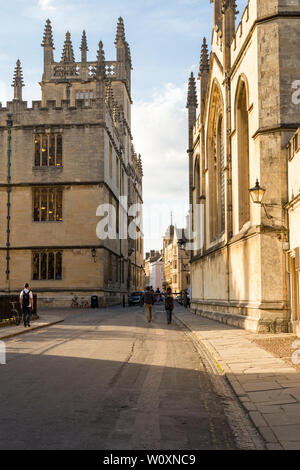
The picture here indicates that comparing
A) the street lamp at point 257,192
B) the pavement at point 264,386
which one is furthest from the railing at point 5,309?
the street lamp at point 257,192

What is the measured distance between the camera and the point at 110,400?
695cm

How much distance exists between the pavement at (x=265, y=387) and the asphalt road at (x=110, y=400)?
341 mm

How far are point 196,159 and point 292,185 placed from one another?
18921 millimetres

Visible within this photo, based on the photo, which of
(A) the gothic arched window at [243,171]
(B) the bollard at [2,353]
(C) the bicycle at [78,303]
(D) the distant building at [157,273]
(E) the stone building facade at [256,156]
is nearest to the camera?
(B) the bollard at [2,353]

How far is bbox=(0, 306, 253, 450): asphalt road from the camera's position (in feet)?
16.6

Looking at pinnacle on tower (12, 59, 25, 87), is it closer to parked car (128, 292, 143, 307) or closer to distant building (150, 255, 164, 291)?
parked car (128, 292, 143, 307)

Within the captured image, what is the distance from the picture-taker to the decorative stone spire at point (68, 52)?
65287mm

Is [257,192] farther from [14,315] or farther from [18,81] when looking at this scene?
[18,81]

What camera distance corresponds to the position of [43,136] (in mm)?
39438

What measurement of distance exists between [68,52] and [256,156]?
54791 mm

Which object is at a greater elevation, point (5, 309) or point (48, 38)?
point (48, 38)

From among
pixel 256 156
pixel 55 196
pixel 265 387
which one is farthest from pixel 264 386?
pixel 55 196

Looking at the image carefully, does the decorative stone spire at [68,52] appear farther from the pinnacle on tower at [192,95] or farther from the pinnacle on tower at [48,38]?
the pinnacle on tower at [192,95]

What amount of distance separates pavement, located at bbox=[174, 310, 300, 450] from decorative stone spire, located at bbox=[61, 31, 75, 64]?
57.8 m
